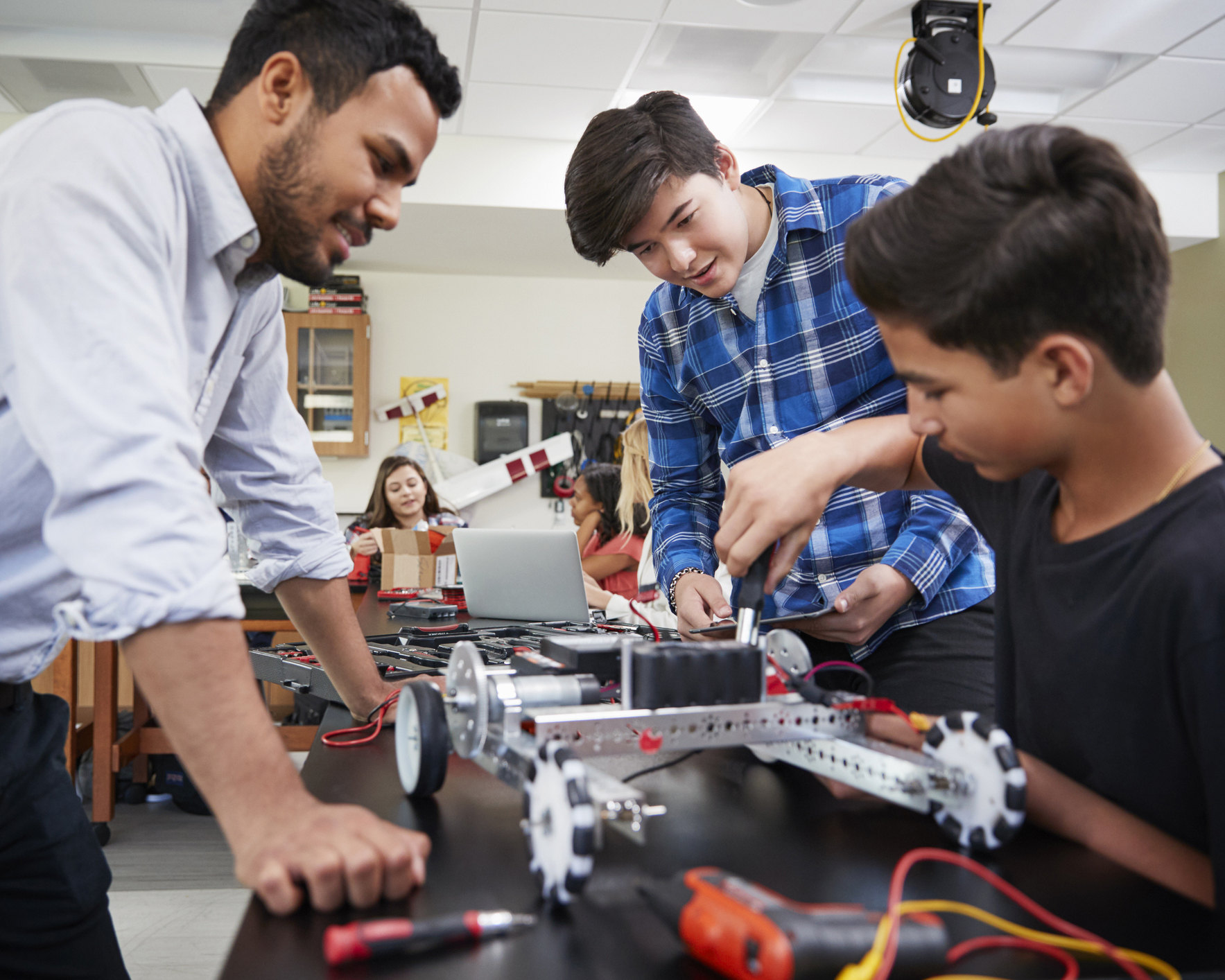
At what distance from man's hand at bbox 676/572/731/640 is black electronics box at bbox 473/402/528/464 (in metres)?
4.43

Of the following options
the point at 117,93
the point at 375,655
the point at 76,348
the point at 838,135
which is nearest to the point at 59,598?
the point at 76,348

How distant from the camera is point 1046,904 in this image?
1.87 ft

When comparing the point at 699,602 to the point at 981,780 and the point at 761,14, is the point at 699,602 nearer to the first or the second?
the point at 981,780

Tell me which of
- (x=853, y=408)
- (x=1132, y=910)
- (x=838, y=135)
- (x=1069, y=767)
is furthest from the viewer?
(x=838, y=135)

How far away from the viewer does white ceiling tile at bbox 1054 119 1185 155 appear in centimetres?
429

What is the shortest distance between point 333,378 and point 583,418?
152 centimetres

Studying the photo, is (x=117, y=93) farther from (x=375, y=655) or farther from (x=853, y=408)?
(x=853, y=408)

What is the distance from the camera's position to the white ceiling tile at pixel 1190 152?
14.6ft

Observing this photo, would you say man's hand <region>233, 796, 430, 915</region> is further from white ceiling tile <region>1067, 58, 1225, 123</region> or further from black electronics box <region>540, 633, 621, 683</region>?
white ceiling tile <region>1067, 58, 1225, 123</region>

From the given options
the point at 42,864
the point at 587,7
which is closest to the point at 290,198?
the point at 42,864

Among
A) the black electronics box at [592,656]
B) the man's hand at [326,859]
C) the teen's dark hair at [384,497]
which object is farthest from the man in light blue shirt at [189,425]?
the teen's dark hair at [384,497]

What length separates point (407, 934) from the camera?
1.64 ft

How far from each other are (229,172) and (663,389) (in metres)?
0.83

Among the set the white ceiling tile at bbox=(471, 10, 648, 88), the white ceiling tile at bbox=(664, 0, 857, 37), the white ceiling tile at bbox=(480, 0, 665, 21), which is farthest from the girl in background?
the white ceiling tile at bbox=(664, 0, 857, 37)
